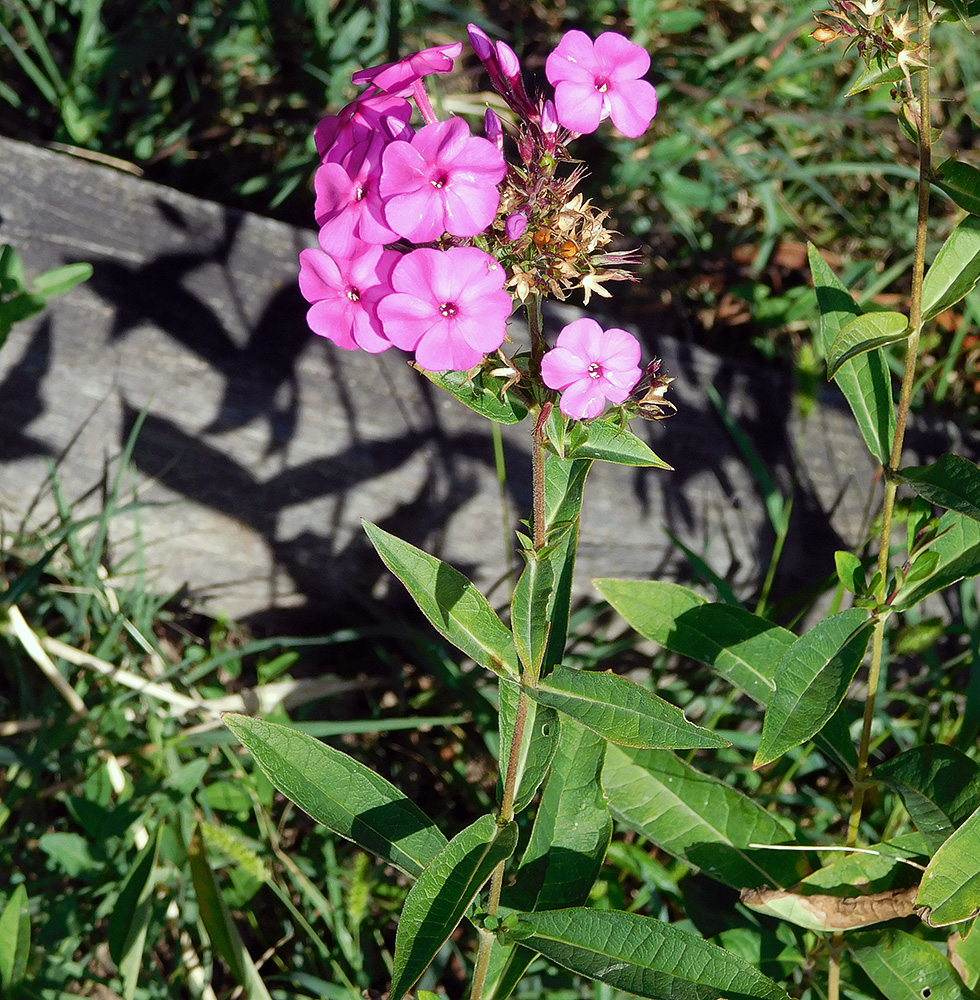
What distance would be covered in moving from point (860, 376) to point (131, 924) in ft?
5.48

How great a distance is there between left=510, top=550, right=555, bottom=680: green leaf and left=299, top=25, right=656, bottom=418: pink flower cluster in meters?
0.27

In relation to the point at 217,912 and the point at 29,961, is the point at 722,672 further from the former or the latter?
the point at 29,961

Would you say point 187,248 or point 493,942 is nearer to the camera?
point 493,942

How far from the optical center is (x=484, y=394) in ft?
4.03

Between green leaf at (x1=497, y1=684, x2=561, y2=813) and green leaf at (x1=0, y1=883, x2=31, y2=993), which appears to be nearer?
green leaf at (x1=497, y1=684, x2=561, y2=813)

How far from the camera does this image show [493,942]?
1453mm

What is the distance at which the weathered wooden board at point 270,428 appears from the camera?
7.18ft

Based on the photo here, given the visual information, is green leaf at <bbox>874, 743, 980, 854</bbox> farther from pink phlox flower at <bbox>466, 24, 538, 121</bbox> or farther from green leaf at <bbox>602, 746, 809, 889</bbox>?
pink phlox flower at <bbox>466, 24, 538, 121</bbox>

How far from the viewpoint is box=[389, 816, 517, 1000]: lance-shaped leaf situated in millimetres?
1215

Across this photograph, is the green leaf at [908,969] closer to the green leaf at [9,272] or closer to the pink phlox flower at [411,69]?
the pink phlox flower at [411,69]

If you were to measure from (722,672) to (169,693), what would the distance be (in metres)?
1.34

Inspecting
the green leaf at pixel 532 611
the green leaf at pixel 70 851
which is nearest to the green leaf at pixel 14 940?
the green leaf at pixel 70 851

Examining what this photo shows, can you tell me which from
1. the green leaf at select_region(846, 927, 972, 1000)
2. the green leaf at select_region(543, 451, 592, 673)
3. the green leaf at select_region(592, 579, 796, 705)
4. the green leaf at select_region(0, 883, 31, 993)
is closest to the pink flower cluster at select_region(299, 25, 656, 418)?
the green leaf at select_region(543, 451, 592, 673)

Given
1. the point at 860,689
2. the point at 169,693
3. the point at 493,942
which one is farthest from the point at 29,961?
the point at 860,689
